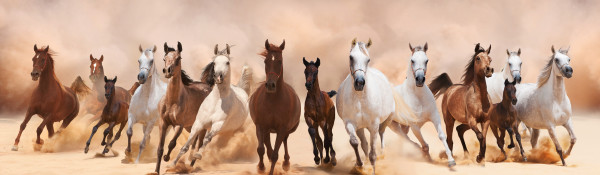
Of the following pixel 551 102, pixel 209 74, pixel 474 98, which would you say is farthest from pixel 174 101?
pixel 551 102

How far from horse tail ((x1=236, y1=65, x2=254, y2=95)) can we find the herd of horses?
21mm

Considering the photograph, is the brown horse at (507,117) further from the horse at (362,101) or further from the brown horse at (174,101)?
the brown horse at (174,101)

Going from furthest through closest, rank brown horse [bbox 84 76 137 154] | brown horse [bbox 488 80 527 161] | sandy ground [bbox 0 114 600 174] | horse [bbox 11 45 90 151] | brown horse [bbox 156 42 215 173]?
horse [bbox 11 45 90 151]
brown horse [bbox 84 76 137 154]
brown horse [bbox 488 80 527 161]
sandy ground [bbox 0 114 600 174]
brown horse [bbox 156 42 215 173]

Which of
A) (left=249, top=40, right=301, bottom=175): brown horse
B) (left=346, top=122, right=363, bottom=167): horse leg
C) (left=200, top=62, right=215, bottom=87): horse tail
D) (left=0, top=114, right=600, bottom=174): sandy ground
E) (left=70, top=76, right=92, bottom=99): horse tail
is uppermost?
(left=70, top=76, right=92, bottom=99): horse tail

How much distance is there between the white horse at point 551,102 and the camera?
33.2 feet

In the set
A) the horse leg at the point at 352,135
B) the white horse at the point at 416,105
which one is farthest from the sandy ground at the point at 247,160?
the horse leg at the point at 352,135

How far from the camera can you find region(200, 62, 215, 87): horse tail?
8.44 metres

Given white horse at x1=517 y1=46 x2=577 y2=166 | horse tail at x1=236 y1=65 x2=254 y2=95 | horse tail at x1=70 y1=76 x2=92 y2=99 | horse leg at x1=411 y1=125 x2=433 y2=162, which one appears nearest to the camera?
horse leg at x1=411 y1=125 x2=433 y2=162

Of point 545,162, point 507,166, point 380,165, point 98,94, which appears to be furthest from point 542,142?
point 98,94

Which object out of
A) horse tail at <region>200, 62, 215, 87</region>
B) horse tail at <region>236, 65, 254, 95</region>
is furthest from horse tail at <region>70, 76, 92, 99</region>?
horse tail at <region>200, 62, 215, 87</region>

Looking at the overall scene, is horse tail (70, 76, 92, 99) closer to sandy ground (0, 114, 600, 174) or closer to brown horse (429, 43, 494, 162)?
sandy ground (0, 114, 600, 174)

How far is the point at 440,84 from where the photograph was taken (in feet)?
38.7

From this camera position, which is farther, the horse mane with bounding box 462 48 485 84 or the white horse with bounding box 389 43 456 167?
the horse mane with bounding box 462 48 485 84

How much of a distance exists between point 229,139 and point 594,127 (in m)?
20.1
